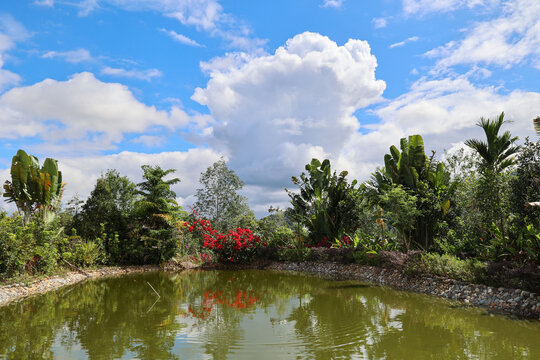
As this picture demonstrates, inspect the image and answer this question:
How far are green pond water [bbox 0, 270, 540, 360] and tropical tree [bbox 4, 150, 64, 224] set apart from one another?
4067 mm

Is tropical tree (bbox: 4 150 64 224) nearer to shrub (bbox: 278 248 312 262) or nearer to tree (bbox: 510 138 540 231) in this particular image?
shrub (bbox: 278 248 312 262)

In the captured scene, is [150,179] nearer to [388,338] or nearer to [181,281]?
[181,281]

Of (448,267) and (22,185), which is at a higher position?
(22,185)

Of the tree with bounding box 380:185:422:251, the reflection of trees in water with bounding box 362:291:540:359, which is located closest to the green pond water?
the reflection of trees in water with bounding box 362:291:540:359

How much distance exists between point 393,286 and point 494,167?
4.48 meters

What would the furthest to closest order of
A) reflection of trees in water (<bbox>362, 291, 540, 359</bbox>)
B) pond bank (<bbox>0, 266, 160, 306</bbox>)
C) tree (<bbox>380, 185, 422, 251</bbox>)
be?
tree (<bbox>380, 185, 422, 251</bbox>) → pond bank (<bbox>0, 266, 160, 306</bbox>) → reflection of trees in water (<bbox>362, 291, 540, 359</bbox>)

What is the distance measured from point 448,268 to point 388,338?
180 inches

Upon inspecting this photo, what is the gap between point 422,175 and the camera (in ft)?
42.7

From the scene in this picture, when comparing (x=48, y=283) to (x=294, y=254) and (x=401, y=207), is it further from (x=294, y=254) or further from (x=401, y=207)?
(x=401, y=207)

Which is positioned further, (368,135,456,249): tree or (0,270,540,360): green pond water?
(368,135,456,249): tree

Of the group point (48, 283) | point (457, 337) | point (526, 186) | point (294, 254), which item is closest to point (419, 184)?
point (526, 186)

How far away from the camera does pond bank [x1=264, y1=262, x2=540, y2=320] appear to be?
274 inches

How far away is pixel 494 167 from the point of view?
32.6 feet

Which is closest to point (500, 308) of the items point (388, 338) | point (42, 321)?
point (388, 338)
